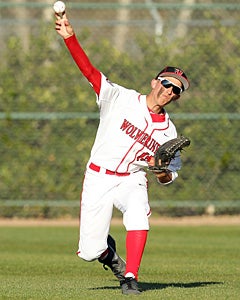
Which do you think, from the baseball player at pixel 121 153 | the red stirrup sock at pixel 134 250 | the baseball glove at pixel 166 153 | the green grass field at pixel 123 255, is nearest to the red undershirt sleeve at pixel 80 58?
the baseball player at pixel 121 153

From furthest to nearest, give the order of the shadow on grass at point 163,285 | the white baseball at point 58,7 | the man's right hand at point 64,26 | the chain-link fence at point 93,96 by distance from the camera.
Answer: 1. the chain-link fence at point 93,96
2. the shadow on grass at point 163,285
3. the man's right hand at point 64,26
4. the white baseball at point 58,7

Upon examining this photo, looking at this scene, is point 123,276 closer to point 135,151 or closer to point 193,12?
point 135,151

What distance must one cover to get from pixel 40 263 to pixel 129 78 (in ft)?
20.7

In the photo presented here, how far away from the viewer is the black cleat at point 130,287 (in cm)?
815

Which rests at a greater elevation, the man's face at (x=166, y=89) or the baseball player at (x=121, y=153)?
the man's face at (x=166, y=89)

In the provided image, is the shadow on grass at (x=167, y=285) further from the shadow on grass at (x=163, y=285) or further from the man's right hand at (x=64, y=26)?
the man's right hand at (x=64, y=26)

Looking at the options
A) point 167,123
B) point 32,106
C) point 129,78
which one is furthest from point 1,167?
point 167,123

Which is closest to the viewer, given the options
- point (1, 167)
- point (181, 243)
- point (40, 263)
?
point (40, 263)

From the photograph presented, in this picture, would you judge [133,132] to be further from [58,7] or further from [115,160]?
[58,7]

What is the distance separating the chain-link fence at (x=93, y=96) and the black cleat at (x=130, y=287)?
8.77 metres

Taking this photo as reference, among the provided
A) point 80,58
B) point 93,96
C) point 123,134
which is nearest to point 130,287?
point 123,134

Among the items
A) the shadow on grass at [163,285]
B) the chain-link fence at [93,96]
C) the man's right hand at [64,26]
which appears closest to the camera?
the man's right hand at [64,26]

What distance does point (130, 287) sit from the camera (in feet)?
26.8

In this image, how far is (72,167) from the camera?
1703cm
